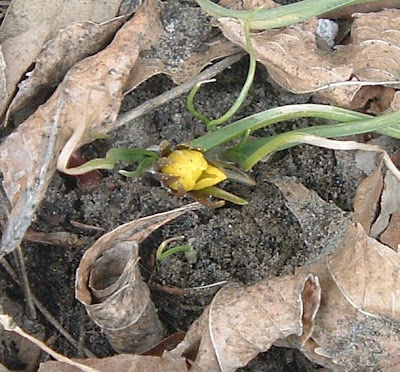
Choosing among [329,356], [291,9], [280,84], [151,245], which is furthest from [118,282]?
[291,9]

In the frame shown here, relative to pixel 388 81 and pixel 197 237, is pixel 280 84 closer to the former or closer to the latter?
pixel 388 81

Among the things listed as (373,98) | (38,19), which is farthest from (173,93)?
(373,98)

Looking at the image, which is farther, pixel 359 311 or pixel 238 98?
pixel 238 98

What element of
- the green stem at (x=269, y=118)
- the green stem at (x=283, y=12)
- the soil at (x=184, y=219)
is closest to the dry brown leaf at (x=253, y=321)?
the soil at (x=184, y=219)

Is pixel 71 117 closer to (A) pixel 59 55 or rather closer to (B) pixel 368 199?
(A) pixel 59 55

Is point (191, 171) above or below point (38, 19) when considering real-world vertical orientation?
below

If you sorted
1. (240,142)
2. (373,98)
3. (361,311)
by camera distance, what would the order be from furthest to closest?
(373,98) < (240,142) < (361,311)

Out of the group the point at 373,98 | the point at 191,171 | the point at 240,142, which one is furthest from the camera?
the point at 373,98

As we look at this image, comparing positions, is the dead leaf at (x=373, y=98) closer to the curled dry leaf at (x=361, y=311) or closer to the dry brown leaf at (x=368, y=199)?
the dry brown leaf at (x=368, y=199)

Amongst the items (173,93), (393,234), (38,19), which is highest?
(38,19)
